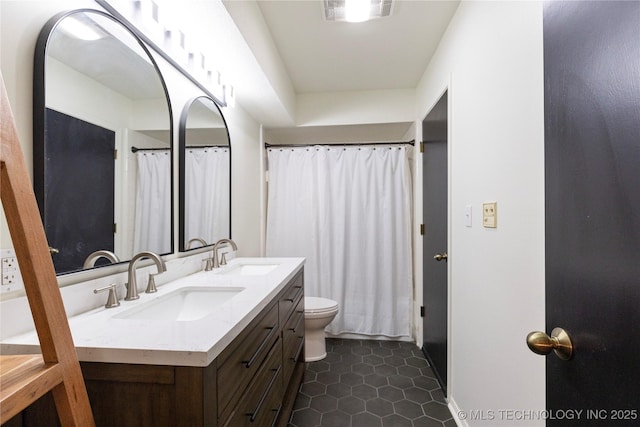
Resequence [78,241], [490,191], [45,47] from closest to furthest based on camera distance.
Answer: [45,47] → [78,241] → [490,191]

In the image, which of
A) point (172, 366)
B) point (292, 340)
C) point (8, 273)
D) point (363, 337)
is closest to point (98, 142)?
point (8, 273)

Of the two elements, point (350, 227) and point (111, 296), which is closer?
point (111, 296)

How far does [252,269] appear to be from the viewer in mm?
1982

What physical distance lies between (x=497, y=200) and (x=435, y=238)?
981mm

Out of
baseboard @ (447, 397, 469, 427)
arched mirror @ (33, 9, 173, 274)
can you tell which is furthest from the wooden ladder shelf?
baseboard @ (447, 397, 469, 427)

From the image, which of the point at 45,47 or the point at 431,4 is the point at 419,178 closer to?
the point at 431,4

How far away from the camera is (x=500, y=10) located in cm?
116

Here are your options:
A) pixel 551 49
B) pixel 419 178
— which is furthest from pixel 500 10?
pixel 419 178

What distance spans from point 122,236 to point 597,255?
1.45 metres

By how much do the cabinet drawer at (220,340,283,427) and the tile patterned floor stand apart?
0.50 meters

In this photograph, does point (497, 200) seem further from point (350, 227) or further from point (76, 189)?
point (350, 227)

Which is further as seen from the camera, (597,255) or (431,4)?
(431,4)

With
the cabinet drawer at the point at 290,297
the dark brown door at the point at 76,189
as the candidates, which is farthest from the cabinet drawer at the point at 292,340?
the dark brown door at the point at 76,189

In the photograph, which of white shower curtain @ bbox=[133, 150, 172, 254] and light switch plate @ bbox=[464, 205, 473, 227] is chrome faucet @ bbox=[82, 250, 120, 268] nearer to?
white shower curtain @ bbox=[133, 150, 172, 254]
